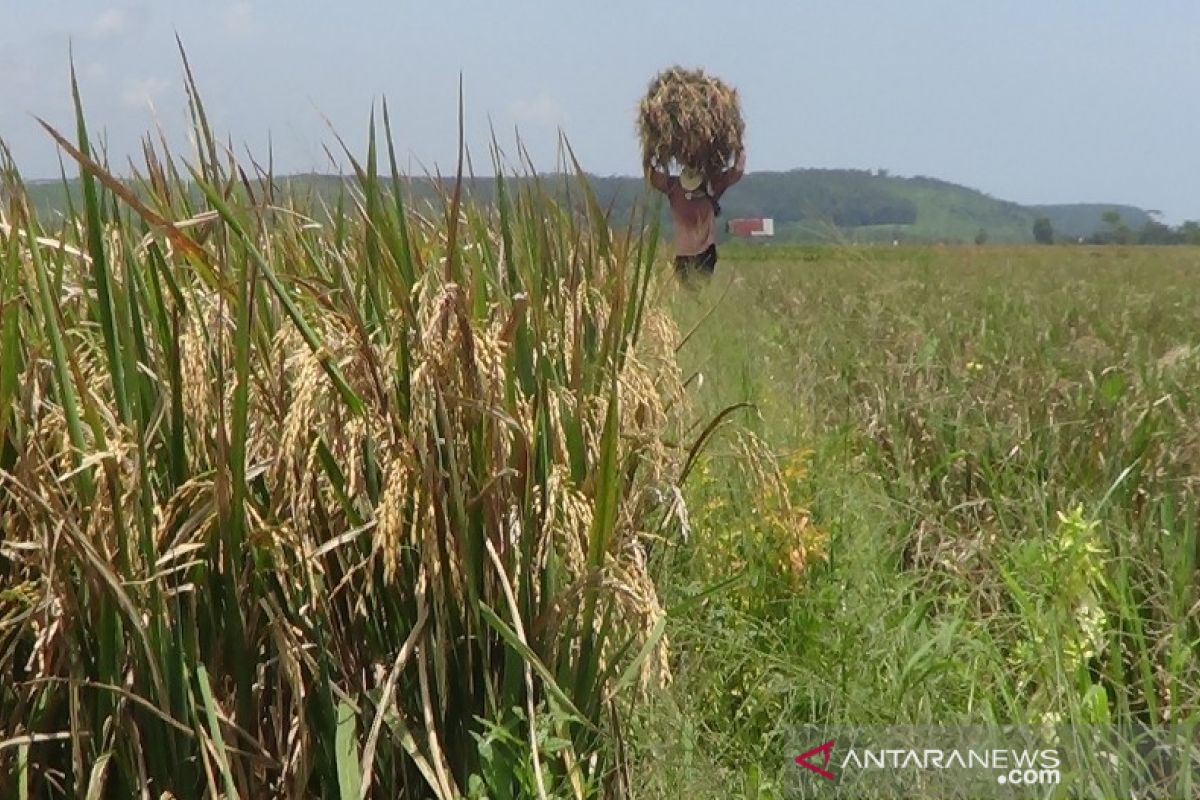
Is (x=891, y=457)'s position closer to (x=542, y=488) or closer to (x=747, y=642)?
(x=747, y=642)

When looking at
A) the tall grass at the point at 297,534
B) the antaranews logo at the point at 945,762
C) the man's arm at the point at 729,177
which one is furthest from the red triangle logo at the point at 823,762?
the man's arm at the point at 729,177

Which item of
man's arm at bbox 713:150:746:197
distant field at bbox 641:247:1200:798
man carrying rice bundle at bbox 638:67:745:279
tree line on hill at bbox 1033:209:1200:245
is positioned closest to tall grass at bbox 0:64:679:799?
distant field at bbox 641:247:1200:798

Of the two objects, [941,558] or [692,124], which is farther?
[692,124]

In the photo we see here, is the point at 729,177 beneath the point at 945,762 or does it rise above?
above

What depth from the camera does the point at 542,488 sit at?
173 cm

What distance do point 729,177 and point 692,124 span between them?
634mm

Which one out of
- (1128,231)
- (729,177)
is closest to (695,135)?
(729,177)

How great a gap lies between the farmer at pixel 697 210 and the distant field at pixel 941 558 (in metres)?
6.41

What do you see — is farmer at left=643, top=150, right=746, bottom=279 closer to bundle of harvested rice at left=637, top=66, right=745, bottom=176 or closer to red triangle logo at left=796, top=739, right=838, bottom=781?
bundle of harvested rice at left=637, top=66, right=745, bottom=176

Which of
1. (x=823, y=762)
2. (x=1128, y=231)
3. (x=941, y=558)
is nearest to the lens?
(x=823, y=762)

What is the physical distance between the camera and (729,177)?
11.7m

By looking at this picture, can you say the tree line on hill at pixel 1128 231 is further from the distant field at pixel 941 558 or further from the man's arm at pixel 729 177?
the distant field at pixel 941 558

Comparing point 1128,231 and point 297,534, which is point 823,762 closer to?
point 297,534

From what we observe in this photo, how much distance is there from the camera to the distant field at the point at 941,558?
1.88 metres
